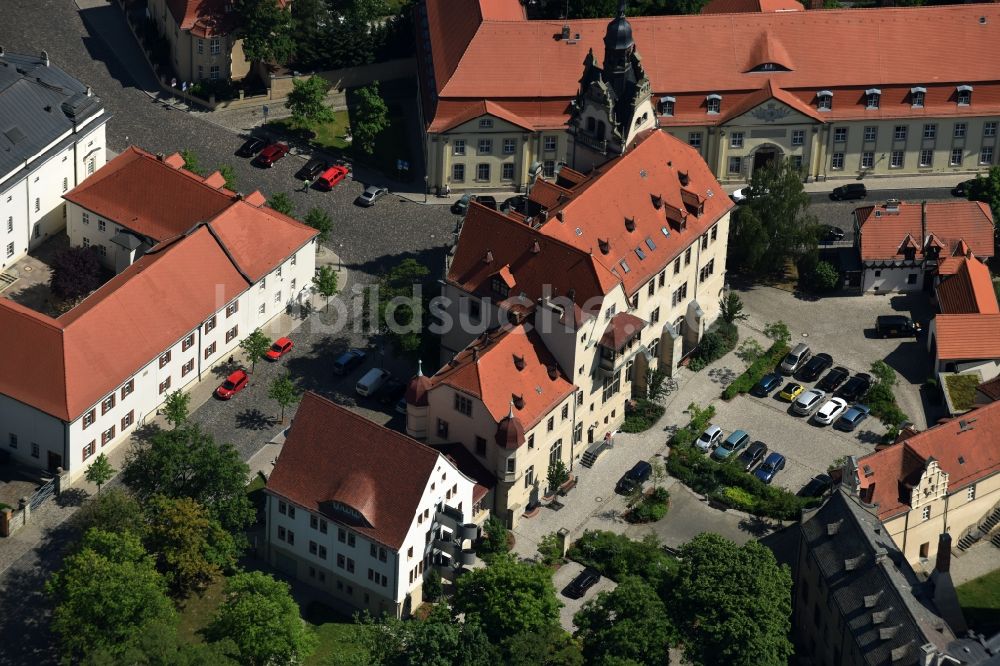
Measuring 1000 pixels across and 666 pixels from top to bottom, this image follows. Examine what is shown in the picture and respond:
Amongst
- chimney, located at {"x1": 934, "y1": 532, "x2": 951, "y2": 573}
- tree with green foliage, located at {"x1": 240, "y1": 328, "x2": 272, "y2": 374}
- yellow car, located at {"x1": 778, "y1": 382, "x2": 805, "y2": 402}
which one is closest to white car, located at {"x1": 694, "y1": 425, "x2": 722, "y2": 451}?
yellow car, located at {"x1": 778, "y1": 382, "x2": 805, "y2": 402}

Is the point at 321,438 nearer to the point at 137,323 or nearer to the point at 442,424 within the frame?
the point at 442,424

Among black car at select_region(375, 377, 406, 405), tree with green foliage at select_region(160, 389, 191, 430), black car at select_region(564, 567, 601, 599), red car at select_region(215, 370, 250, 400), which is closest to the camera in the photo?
black car at select_region(564, 567, 601, 599)

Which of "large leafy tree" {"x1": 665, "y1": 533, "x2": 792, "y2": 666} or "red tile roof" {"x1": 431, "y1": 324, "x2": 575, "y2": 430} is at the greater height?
"red tile roof" {"x1": 431, "y1": 324, "x2": 575, "y2": 430}

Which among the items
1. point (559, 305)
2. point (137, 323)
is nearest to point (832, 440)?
point (559, 305)

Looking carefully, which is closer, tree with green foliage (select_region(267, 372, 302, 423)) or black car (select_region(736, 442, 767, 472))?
tree with green foliage (select_region(267, 372, 302, 423))

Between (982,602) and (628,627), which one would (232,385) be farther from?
(982,602)

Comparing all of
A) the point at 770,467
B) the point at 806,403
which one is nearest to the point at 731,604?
the point at 770,467

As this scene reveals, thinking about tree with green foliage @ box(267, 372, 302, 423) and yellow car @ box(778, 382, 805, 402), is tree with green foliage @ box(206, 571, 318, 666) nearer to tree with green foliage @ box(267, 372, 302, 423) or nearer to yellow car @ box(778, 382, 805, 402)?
tree with green foliage @ box(267, 372, 302, 423)
